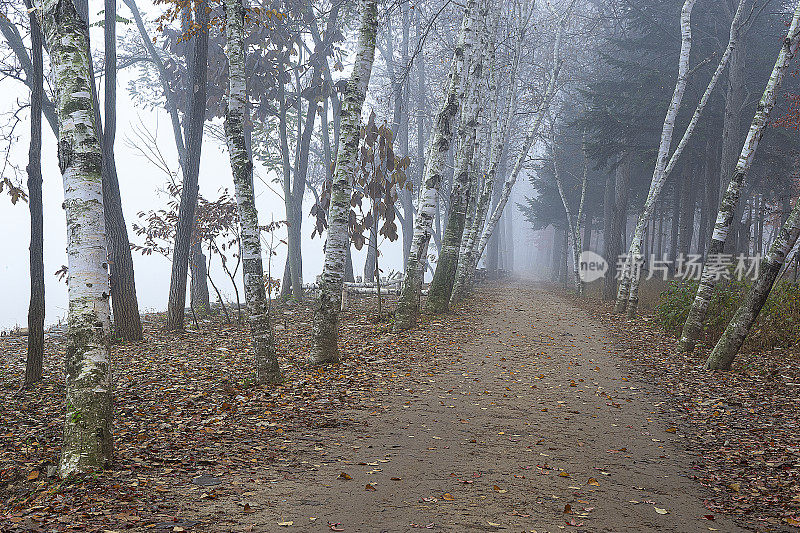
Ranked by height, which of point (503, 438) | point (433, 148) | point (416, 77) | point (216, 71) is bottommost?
point (503, 438)

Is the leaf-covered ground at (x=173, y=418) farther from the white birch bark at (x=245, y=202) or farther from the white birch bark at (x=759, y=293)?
the white birch bark at (x=759, y=293)

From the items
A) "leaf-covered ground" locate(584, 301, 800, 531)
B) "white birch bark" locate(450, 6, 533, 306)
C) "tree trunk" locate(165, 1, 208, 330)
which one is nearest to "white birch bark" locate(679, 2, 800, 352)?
"leaf-covered ground" locate(584, 301, 800, 531)

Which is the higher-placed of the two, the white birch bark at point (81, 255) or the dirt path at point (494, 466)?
the white birch bark at point (81, 255)

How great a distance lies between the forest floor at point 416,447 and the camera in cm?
450

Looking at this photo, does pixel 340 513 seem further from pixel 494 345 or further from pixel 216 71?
pixel 216 71

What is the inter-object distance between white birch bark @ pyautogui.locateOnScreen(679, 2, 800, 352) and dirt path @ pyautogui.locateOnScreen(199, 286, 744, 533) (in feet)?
9.18

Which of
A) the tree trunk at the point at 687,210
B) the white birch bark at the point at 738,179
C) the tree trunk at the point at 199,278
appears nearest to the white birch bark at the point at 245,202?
the white birch bark at the point at 738,179

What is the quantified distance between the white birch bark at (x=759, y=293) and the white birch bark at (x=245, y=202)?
754 cm

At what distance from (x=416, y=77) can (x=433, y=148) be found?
781 inches

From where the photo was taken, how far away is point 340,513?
4484 millimetres

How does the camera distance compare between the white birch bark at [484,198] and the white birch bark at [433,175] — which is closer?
the white birch bark at [433,175]

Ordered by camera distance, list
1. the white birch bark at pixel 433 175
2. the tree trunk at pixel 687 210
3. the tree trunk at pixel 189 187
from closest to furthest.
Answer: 1. the white birch bark at pixel 433 175
2. the tree trunk at pixel 189 187
3. the tree trunk at pixel 687 210

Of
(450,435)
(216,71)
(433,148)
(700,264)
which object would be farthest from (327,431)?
(700,264)

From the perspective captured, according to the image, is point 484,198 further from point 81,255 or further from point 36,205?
point 81,255
